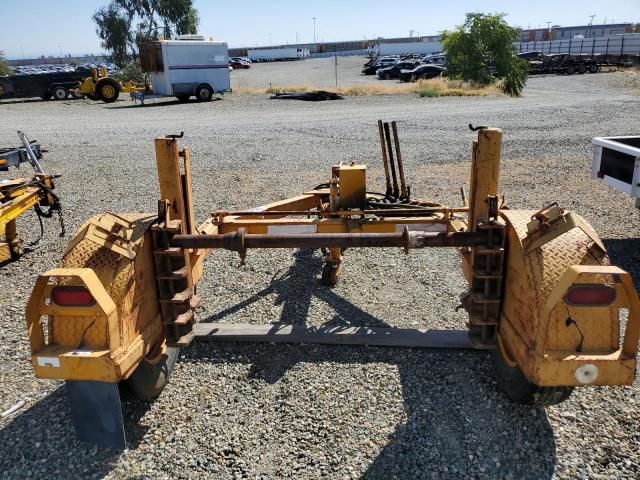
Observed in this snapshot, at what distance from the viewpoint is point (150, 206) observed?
26.5 ft

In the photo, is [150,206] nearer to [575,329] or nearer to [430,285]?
[430,285]

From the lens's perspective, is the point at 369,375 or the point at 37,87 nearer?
the point at 369,375

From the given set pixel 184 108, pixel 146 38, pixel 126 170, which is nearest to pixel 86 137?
pixel 126 170

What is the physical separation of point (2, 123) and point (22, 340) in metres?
17.8

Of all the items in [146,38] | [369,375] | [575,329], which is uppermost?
[146,38]

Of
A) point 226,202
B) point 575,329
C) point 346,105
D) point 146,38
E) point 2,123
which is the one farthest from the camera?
point 146,38

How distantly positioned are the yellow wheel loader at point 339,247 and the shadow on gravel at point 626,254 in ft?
8.71

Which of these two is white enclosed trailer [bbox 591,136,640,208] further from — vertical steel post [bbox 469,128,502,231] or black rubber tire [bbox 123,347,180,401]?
black rubber tire [bbox 123,347,180,401]

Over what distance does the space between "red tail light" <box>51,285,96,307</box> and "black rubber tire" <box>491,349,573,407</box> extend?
7.49 ft

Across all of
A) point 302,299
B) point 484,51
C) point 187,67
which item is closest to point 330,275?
point 302,299

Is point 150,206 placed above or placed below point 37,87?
below

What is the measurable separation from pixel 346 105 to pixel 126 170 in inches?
512

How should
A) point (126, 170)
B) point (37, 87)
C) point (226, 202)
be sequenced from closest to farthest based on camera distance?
point (226, 202), point (126, 170), point (37, 87)

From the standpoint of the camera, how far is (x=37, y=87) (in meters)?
27.2
